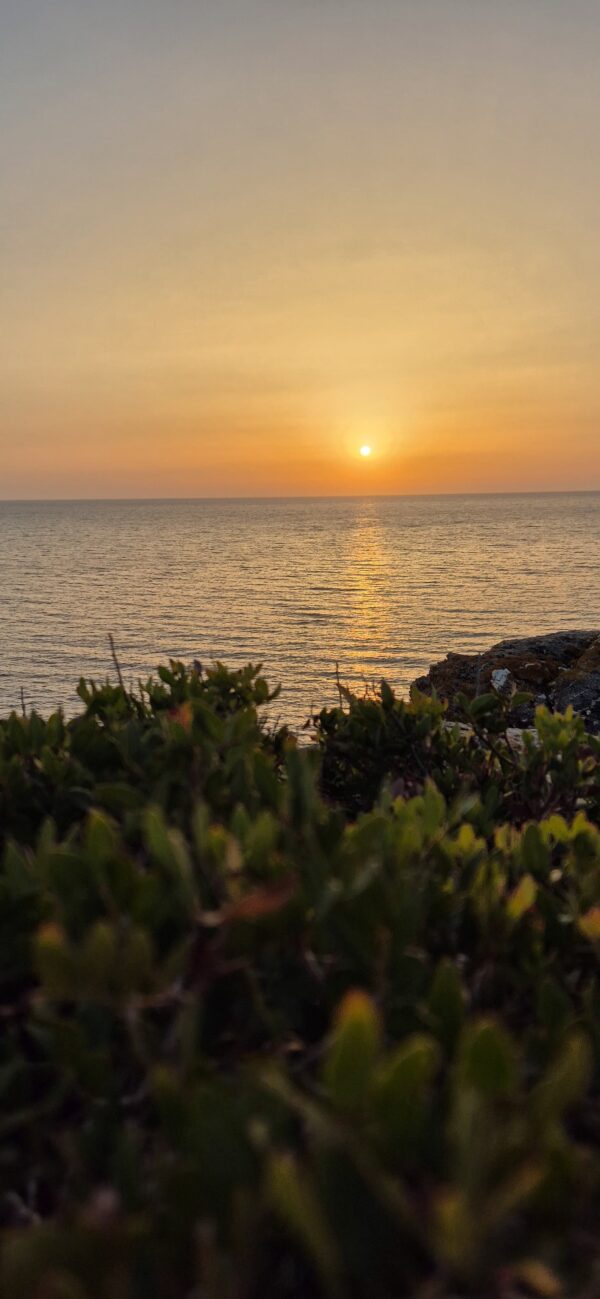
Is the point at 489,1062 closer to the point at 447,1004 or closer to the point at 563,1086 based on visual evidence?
the point at 563,1086

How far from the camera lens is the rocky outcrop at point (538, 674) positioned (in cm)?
1083

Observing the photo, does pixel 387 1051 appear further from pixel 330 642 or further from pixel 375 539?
pixel 375 539

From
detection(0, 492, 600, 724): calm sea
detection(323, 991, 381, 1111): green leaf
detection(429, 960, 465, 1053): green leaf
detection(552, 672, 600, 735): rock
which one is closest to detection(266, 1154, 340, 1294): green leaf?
detection(323, 991, 381, 1111): green leaf

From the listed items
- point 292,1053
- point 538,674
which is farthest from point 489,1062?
point 538,674

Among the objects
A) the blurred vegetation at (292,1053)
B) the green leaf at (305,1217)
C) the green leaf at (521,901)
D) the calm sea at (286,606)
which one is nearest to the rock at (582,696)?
the calm sea at (286,606)

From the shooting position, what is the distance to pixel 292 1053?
5.04 ft

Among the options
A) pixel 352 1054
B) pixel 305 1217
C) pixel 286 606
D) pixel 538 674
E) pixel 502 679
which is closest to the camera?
pixel 305 1217

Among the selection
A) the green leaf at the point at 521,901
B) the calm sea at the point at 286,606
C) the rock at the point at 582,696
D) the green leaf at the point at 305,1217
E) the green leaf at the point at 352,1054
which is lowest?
the calm sea at the point at 286,606

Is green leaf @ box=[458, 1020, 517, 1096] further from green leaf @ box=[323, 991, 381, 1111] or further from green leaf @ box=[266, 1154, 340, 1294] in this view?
green leaf @ box=[266, 1154, 340, 1294]

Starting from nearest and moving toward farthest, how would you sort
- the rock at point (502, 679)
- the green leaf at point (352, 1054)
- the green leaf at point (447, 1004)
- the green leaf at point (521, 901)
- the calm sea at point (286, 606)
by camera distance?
the green leaf at point (352, 1054) < the green leaf at point (447, 1004) < the green leaf at point (521, 901) < the rock at point (502, 679) < the calm sea at point (286, 606)

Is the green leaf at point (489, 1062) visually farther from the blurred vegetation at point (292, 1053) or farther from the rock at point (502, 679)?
the rock at point (502, 679)

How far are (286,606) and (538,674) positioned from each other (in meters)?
43.9

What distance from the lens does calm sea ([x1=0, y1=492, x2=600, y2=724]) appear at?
1476 inches

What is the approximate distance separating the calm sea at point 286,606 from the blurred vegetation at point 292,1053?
7.44 m
